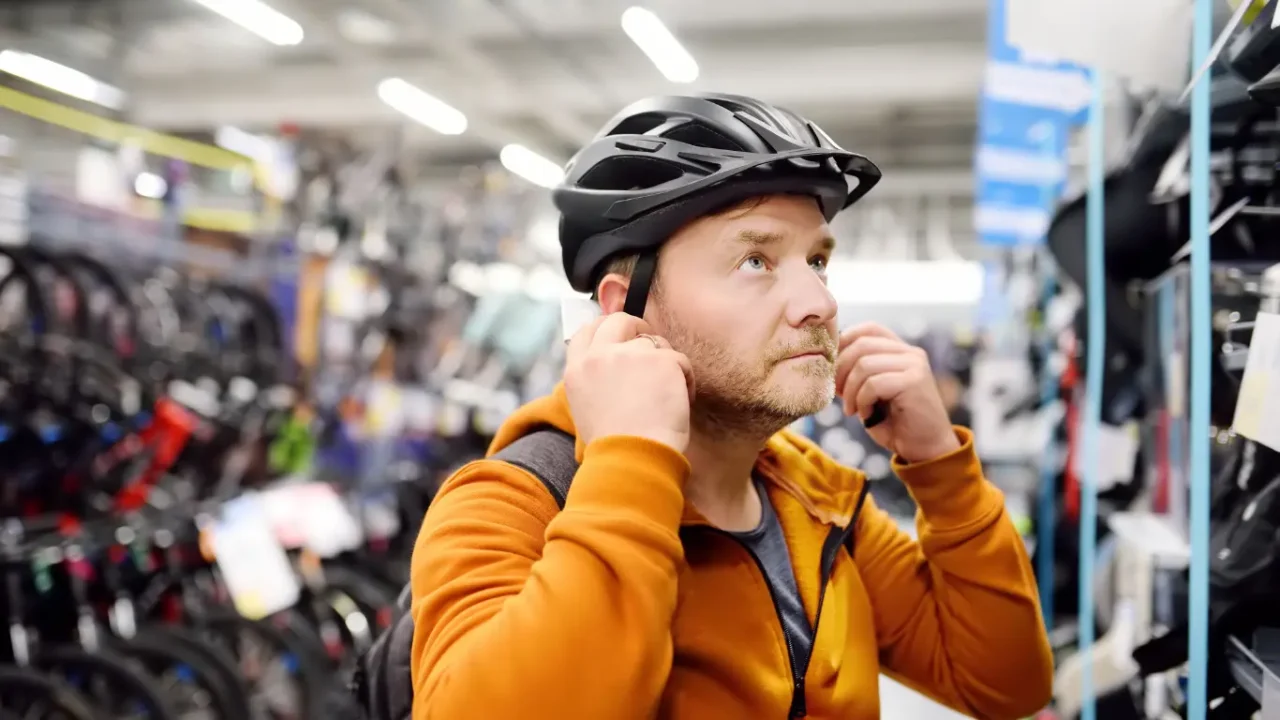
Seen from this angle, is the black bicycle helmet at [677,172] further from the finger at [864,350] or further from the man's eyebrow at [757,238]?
the finger at [864,350]

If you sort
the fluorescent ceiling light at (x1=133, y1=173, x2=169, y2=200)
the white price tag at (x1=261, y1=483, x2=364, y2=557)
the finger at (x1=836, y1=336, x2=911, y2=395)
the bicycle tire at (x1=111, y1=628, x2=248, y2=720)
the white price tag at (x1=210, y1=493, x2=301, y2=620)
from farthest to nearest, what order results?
the fluorescent ceiling light at (x1=133, y1=173, x2=169, y2=200) < the white price tag at (x1=261, y1=483, x2=364, y2=557) < the bicycle tire at (x1=111, y1=628, x2=248, y2=720) < the white price tag at (x1=210, y1=493, x2=301, y2=620) < the finger at (x1=836, y1=336, x2=911, y2=395)

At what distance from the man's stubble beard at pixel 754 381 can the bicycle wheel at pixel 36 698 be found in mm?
3124

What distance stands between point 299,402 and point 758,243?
4.49 meters

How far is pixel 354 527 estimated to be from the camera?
5.05m

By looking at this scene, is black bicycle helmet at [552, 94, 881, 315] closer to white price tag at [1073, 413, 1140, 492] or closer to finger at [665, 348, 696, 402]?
finger at [665, 348, 696, 402]

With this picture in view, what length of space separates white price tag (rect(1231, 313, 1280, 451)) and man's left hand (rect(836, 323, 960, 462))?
36 centimetres

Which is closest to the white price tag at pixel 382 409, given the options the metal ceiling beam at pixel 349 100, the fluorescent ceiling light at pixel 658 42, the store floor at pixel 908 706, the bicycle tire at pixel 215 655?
the bicycle tire at pixel 215 655

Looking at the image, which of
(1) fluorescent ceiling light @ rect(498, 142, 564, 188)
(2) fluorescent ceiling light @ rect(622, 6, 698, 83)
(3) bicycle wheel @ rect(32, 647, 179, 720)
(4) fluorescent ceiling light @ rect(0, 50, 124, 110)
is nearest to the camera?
(3) bicycle wheel @ rect(32, 647, 179, 720)

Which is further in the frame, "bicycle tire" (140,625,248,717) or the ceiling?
the ceiling

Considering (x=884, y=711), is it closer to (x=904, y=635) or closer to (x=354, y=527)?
(x=904, y=635)

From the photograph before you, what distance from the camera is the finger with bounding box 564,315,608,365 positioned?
111 centimetres

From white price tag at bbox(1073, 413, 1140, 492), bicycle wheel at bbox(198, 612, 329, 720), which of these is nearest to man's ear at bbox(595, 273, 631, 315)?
white price tag at bbox(1073, 413, 1140, 492)

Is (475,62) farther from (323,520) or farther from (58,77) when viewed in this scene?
(323,520)

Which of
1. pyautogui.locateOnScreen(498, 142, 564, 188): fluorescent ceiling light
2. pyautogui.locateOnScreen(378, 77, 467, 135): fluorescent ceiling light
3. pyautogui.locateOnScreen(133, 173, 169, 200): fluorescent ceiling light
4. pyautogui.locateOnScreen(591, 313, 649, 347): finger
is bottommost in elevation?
pyautogui.locateOnScreen(591, 313, 649, 347): finger
